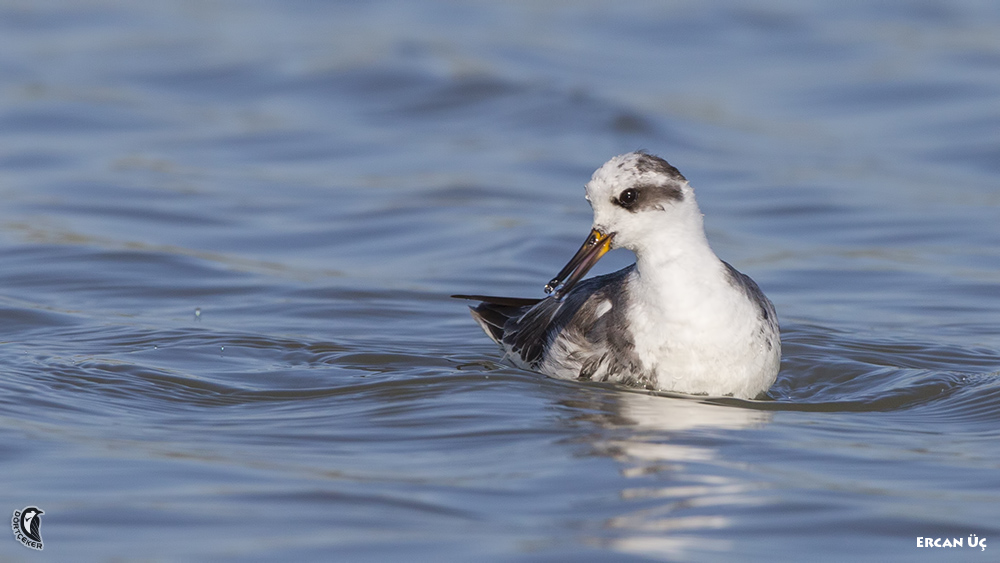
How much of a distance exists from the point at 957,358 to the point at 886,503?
3.07 m

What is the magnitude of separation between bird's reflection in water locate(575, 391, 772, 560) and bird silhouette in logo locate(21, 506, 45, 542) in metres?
2.14

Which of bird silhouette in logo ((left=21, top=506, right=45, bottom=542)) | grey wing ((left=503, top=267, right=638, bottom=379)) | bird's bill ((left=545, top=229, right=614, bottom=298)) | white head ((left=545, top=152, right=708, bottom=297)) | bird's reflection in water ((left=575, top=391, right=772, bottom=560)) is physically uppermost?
white head ((left=545, top=152, right=708, bottom=297))

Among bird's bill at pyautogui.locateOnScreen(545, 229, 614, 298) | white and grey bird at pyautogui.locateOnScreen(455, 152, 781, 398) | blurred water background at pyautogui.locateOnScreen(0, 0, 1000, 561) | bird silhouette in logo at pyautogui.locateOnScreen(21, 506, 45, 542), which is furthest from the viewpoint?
bird's bill at pyautogui.locateOnScreen(545, 229, 614, 298)

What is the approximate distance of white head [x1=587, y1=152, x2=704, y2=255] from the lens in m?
7.39

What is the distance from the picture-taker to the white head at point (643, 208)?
739 cm

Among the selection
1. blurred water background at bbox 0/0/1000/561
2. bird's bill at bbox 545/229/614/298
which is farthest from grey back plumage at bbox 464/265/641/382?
bird's bill at bbox 545/229/614/298

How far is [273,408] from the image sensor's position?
741 centimetres

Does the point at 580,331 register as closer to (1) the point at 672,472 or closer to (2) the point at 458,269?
(1) the point at 672,472

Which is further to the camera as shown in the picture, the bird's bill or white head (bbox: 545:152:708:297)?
the bird's bill

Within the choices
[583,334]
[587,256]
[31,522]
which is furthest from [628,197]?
[31,522]

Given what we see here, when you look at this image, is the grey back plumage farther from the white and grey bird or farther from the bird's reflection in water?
the bird's reflection in water

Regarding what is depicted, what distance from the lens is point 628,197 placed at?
7418 mm

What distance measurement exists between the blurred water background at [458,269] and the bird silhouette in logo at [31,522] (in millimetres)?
50

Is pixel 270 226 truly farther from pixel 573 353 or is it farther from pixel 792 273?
pixel 573 353
